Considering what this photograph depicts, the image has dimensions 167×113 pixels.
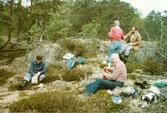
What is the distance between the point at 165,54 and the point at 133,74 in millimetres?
4126

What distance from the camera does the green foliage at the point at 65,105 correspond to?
11.6 m

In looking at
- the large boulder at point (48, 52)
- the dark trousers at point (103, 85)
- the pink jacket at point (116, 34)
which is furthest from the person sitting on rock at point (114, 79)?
the large boulder at point (48, 52)

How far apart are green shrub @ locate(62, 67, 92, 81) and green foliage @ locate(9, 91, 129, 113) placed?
2.99 m

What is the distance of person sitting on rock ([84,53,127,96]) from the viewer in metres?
12.4

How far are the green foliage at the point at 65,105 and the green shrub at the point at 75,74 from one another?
2.99 metres

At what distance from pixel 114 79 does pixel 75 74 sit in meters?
2.91

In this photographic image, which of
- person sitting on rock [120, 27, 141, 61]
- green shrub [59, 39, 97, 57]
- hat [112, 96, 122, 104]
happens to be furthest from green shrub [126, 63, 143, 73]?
hat [112, 96, 122, 104]

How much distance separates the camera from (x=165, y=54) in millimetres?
18938

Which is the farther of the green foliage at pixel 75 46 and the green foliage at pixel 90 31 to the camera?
the green foliage at pixel 90 31

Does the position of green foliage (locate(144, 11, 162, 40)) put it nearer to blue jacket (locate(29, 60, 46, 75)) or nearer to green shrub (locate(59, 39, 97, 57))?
green shrub (locate(59, 39, 97, 57))

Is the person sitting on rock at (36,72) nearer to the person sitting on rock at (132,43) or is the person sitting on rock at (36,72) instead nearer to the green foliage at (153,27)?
the person sitting on rock at (132,43)

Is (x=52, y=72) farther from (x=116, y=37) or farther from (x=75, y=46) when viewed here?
(x=75, y=46)

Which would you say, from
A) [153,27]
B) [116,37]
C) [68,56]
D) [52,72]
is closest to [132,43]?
[116,37]

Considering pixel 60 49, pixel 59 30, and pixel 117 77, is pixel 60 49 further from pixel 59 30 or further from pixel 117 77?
pixel 117 77
